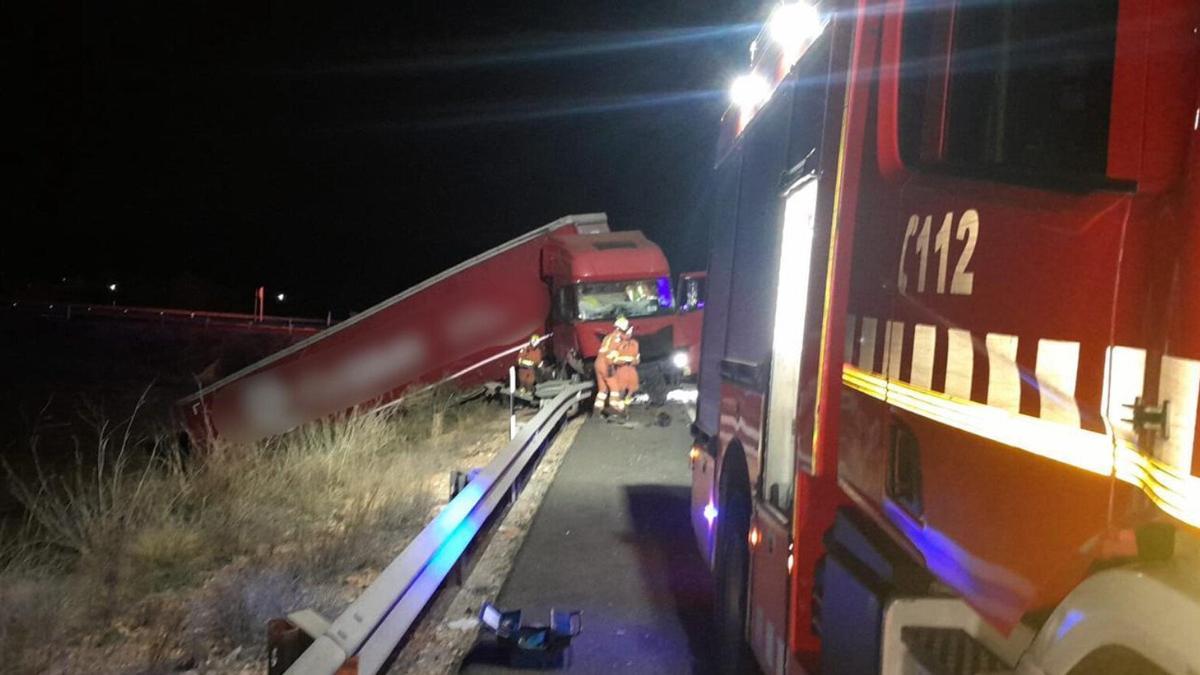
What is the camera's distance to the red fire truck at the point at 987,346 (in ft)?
6.00

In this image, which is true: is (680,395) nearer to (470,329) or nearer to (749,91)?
(470,329)

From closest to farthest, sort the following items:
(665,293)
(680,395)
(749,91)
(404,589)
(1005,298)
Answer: (1005,298)
(404,589)
(749,91)
(680,395)
(665,293)

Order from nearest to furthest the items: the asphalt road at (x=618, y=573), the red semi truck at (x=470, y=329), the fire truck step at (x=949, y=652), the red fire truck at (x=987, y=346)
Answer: the red fire truck at (x=987, y=346) → the fire truck step at (x=949, y=652) → the asphalt road at (x=618, y=573) → the red semi truck at (x=470, y=329)

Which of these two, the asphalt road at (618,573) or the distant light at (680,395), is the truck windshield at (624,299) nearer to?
the distant light at (680,395)

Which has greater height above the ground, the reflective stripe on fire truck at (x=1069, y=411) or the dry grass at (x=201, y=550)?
the reflective stripe on fire truck at (x=1069, y=411)

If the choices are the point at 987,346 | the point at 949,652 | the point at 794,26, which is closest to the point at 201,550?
the point at 794,26

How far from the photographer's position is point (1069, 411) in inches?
81.3

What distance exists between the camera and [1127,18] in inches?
79.9

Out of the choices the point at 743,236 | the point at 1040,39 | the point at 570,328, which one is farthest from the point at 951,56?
the point at 570,328

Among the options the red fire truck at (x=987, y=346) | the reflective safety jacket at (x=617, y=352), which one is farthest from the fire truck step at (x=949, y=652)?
the reflective safety jacket at (x=617, y=352)

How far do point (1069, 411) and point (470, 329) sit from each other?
17.7 metres

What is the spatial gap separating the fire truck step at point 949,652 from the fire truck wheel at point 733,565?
2.42m

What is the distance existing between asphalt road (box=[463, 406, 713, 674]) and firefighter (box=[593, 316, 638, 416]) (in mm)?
3861

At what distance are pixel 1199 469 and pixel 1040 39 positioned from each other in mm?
1128
